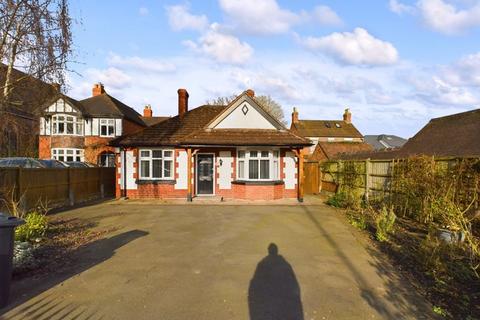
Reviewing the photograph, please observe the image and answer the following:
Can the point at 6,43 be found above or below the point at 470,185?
above

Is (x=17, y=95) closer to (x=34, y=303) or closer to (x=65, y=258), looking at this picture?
(x=65, y=258)

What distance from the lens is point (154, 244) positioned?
25.5 feet

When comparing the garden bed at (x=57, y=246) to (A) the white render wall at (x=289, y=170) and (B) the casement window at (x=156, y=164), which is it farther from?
(A) the white render wall at (x=289, y=170)

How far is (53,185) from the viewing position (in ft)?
44.7

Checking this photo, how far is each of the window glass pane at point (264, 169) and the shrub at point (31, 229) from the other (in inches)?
387

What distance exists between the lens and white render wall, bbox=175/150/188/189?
55.9 ft

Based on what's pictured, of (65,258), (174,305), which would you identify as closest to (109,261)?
(65,258)

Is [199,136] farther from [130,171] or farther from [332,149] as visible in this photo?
[332,149]

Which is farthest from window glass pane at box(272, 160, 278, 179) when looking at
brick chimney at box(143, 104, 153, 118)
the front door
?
brick chimney at box(143, 104, 153, 118)

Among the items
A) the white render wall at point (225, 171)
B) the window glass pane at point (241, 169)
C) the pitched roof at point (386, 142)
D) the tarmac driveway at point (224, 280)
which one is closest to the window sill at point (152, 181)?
the white render wall at point (225, 171)

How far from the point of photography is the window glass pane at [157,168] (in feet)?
55.9

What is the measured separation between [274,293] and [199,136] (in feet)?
39.4

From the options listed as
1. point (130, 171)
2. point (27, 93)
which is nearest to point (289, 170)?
point (130, 171)

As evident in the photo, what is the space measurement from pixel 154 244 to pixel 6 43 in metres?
5.80
